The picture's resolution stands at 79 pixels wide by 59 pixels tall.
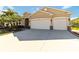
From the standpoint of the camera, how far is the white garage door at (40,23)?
31.8m

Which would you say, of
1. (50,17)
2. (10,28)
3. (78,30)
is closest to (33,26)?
(50,17)

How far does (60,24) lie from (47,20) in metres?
3.94

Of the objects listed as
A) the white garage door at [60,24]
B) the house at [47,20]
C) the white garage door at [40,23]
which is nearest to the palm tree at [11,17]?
the house at [47,20]

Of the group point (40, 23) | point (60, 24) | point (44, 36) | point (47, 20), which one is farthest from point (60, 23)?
point (44, 36)

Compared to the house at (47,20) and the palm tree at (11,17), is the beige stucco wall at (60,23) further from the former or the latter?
the palm tree at (11,17)

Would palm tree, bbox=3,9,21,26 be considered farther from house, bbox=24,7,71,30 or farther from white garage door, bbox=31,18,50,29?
white garage door, bbox=31,18,50,29

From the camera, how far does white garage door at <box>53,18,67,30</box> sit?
1128 inches

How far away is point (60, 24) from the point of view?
2888 cm

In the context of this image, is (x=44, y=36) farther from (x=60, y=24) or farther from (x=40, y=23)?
(x=40, y=23)

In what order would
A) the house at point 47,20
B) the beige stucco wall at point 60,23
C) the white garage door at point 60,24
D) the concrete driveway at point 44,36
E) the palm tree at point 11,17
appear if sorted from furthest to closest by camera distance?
the house at point 47,20, the white garage door at point 60,24, the beige stucco wall at point 60,23, the palm tree at point 11,17, the concrete driveway at point 44,36

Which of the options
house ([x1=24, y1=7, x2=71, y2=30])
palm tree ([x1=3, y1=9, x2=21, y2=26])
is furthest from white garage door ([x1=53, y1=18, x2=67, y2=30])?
palm tree ([x1=3, y1=9, x2=21, y2=26])
